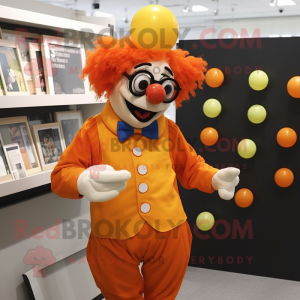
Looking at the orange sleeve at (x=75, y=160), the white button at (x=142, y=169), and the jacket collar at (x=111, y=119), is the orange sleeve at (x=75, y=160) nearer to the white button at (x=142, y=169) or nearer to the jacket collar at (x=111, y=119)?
the jacket collar at (x=111, y=119)

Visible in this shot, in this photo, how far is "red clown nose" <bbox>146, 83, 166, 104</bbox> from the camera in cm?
122

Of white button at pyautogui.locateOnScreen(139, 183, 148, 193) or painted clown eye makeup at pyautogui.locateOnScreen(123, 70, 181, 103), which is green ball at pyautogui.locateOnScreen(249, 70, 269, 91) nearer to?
painted clown eye makeup at pyautogui.locateOnScreen(123, 70, 181, 103)

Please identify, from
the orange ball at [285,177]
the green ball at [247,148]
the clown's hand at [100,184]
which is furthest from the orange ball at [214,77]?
the clown's hand at [100,184]

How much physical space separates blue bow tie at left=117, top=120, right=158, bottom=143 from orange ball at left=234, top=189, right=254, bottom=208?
0.99 metres

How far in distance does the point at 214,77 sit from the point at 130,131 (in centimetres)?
92

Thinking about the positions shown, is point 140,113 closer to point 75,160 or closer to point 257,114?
point 75,160

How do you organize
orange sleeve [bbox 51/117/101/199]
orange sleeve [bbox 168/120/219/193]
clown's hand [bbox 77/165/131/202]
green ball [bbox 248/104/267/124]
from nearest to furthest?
clown's hand [bbox 77/165/131/202] < orange sleeve [bbox 51/117/101/199] < orange sleeve [bbox 168/120/219/193] < green ball [bbox 248/104/267/124]

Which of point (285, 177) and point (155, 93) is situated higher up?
point (155, 93)

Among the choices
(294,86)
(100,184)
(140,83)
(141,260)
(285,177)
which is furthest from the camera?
(285,177)

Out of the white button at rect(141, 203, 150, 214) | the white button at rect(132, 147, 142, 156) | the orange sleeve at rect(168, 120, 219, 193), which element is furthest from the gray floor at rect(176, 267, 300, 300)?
the white button at rect(132, 147, 142, 156)

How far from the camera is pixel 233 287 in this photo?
2166mm

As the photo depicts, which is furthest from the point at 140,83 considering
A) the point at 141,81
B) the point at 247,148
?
the point at 247,148

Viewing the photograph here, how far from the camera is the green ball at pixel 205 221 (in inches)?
82.9

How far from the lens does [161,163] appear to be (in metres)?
1.38
